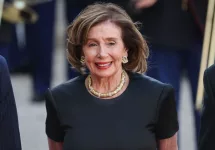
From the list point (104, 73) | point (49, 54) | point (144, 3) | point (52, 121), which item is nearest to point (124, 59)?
point (104, 73)

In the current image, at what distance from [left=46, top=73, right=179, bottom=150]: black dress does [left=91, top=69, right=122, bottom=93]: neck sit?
49 millimetres

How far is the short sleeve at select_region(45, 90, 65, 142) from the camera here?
345cm

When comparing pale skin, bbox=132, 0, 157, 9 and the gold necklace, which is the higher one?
pale skin, bbox=132, 0, 157, 9

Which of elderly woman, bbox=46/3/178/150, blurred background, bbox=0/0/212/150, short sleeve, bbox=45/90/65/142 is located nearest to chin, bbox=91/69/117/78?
elderly woman, bbox=46/3/178/150

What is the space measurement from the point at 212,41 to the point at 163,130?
149cm

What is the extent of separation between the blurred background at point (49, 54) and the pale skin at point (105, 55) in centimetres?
111

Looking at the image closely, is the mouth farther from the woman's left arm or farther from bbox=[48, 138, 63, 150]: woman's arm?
bbox=[48, 138, 63, 150]: woman's arm

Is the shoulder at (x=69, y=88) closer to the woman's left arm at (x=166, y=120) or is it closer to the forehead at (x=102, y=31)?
the forehead at (x=102, y=31)

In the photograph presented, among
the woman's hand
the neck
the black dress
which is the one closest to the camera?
the black dress

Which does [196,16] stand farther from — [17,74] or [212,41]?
[17,74]

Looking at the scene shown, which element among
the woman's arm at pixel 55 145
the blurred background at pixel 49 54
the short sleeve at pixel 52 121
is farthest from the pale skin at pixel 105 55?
the blurred background at pixel 49 54

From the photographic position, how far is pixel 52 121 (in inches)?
137

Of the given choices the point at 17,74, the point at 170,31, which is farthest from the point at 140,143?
the point at 17,74

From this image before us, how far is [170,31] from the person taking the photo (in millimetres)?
4824
